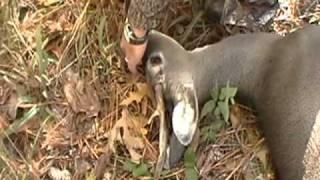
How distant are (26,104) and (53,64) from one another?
0.18 meters

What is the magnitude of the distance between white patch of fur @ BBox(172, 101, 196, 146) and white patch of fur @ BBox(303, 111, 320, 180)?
1.26 ft

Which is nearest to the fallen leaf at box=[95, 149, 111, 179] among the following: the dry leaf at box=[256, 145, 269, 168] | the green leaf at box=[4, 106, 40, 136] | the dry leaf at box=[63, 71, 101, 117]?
the dry leaf at box=[63, 71, 101, 117]

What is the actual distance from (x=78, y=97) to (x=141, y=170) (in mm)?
333

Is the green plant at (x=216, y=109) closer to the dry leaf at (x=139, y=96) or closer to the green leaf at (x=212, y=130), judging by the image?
the green leaf at (x=212, y=130)

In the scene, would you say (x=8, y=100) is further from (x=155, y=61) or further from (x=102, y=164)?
(x=155, y=61)

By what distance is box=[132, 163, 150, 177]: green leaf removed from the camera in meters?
3.13

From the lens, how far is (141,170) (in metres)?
3.13

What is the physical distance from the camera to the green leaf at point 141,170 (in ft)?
10.3

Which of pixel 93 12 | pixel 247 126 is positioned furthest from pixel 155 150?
pixel 93 12

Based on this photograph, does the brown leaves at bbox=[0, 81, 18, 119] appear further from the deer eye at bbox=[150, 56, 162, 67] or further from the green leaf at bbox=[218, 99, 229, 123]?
the green leaf at bbox=[218, 99, 229, 123]

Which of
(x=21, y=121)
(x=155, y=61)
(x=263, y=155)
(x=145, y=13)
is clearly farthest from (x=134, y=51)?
(x=263, y=155)

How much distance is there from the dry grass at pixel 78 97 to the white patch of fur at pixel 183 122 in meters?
0.22

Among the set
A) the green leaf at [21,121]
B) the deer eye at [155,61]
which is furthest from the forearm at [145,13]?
the green leaf at [21,121]

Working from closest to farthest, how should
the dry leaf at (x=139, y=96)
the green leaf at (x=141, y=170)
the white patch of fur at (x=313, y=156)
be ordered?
1. the white patch of fur at (x=313, y=156)
2. the green leaf at (x=141, y=170)
3. the dry leaf at (x=139, y=96)
